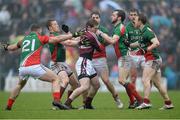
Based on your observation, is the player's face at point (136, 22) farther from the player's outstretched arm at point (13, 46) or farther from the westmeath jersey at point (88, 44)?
the player's outstretched arm at point (13, 46)

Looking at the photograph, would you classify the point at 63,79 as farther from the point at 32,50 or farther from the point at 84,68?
the point at 32,50

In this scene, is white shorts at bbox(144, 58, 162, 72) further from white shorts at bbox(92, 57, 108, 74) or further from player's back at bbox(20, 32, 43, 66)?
player's back at bbox(20, 32, 43, 66)

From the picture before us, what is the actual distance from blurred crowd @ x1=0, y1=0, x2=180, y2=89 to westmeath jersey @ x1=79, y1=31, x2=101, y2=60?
13.1 metres

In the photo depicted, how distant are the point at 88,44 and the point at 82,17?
1405cm

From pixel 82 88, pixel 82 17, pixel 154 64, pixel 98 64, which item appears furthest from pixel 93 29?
pixel 82 17

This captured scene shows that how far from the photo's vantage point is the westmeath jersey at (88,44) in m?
18.5

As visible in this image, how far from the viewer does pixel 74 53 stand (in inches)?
1222

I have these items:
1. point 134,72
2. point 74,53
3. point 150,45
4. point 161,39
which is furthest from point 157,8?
point 150,45

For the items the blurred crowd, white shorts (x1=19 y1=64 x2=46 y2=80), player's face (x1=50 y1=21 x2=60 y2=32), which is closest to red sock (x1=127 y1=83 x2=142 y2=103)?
player's face (x1=50 y1=21 x2=60 y2=32)

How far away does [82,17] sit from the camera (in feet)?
107

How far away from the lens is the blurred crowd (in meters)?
31.8

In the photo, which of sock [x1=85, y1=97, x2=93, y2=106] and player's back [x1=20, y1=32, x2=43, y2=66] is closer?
player's back [x1=20, y1=32, x2=43, y2=66]

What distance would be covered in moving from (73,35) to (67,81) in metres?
1.88

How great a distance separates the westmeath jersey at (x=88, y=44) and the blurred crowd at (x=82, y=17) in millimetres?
13088
